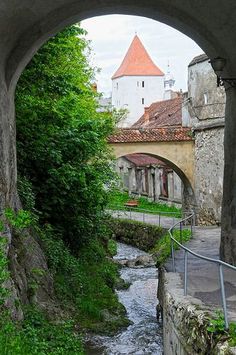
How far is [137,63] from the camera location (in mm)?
77750

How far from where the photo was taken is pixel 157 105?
56875mm

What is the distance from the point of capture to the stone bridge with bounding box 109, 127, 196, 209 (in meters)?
26.0

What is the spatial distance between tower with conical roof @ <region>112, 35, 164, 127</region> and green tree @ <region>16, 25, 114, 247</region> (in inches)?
2429

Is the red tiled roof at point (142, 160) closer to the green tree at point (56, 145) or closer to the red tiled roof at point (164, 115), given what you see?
the red tiled roof at point (164, 115)

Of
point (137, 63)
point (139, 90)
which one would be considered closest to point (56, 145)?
point (139, 90)

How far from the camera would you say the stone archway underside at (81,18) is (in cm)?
842

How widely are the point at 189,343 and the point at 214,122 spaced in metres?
16.0

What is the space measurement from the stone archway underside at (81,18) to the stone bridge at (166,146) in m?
15.5

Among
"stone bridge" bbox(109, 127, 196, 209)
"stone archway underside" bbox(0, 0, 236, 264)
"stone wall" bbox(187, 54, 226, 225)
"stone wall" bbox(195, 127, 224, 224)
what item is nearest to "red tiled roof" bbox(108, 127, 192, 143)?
"stone bridge" bbox(109, 127, 196, 209)

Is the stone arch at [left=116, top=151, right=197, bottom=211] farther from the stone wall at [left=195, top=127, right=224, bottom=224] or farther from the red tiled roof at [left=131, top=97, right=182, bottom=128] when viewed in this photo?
the red tiled roof at [left=131, top=97, right=182, bottom=128]

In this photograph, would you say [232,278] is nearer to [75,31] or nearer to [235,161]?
[235,161]

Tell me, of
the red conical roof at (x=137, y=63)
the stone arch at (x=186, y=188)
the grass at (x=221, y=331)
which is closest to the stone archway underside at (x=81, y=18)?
the grass at (x=221, y=331)

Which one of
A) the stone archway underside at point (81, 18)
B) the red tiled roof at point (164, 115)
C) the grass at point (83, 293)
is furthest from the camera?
the red tiled roof at point (164, 115)

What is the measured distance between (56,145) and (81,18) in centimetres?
371
